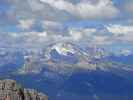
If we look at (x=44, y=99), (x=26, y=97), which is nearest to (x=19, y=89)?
(x=26, y=97)

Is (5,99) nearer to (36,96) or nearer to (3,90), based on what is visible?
(3,90)

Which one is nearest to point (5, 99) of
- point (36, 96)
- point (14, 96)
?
point (14, 96)

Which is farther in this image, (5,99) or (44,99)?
(44,99)

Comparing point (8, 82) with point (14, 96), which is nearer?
point (14, 96)

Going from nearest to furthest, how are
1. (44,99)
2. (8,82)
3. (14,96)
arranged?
(14,96)
(8,82)
(44,99)

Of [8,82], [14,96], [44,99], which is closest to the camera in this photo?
[14,96]

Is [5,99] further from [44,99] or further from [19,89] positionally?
[44,99]

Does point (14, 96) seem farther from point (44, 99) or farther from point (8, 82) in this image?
point (44, 99)
